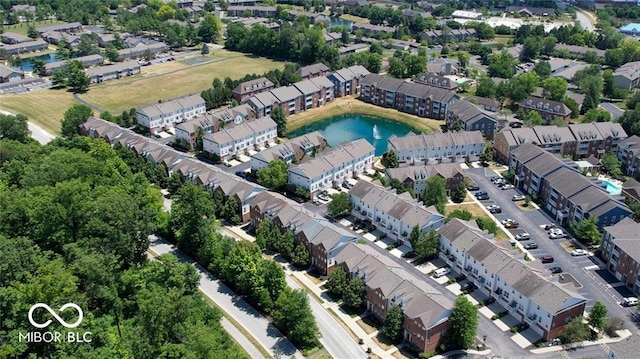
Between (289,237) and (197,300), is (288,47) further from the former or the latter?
(197,300)

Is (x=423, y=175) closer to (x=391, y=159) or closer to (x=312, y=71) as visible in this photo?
(x=391, y=159)

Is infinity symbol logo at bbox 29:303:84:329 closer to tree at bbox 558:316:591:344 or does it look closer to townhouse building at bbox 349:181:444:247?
townhouse building at bbox 349:181:444:247

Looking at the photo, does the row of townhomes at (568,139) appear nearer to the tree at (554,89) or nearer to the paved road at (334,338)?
the tree at (554,89)

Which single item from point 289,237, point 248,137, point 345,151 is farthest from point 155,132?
point 289,237

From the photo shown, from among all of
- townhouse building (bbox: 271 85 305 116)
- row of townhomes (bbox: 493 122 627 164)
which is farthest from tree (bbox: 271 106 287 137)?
row of townhomes (bbox: 493 122 627 164)

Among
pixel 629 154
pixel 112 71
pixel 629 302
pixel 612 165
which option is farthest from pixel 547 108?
pixel 112 71

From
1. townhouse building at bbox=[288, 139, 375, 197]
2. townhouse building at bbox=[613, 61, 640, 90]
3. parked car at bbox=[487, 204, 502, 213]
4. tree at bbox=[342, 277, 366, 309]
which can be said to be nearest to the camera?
tree at bbox=[342, 277, 366, 309]
